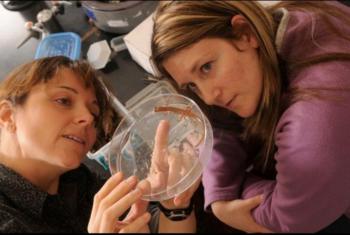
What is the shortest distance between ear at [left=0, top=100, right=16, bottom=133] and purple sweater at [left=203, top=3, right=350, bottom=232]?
14.4 inches

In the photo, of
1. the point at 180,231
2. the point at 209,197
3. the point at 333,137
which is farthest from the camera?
the point at 209,197

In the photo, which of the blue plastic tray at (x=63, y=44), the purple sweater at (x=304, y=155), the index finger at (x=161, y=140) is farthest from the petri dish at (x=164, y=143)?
the blue plastic tray at (x=63, y=44)

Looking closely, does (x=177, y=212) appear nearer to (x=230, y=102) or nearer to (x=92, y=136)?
(x=92, y=136)

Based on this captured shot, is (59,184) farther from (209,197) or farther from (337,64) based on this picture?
(337,64)

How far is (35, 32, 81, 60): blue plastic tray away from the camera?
706 millimetres

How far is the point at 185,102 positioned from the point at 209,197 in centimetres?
24

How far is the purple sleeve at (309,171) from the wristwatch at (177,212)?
0.08 m

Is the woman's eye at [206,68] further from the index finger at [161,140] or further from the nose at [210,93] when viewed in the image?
the index finger at [161,140]

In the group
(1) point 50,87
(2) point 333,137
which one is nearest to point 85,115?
(1) point 50,87

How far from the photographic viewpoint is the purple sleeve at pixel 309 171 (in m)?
0.38

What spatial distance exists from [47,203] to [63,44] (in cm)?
46

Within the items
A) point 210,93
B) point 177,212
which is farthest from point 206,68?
point 177,212

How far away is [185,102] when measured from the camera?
498mm

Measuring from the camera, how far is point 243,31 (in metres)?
0.62
